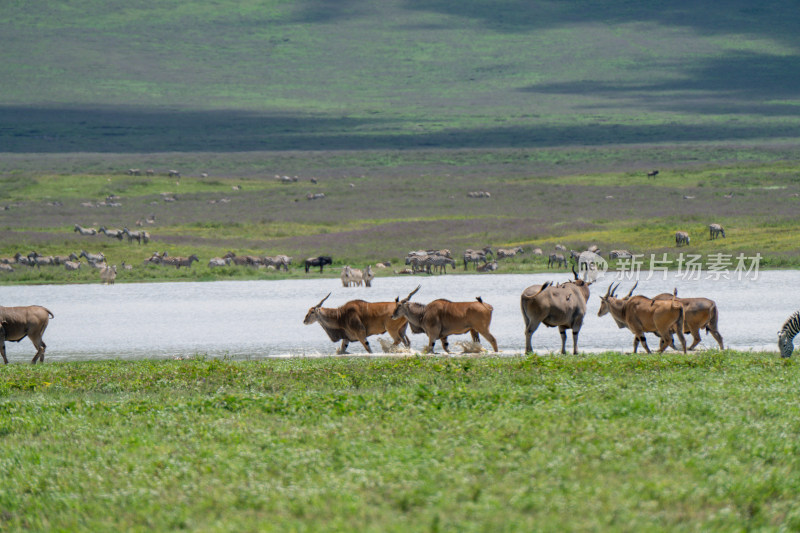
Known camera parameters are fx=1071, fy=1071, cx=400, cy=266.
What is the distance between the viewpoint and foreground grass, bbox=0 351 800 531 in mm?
8062

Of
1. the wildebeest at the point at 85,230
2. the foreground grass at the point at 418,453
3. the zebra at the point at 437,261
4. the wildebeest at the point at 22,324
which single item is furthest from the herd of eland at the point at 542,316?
the wildebeest at the point at 85,230

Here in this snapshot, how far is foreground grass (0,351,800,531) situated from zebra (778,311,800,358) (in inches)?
99.2

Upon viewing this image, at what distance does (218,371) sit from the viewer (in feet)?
55.9

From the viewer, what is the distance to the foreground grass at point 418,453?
26.5 feet

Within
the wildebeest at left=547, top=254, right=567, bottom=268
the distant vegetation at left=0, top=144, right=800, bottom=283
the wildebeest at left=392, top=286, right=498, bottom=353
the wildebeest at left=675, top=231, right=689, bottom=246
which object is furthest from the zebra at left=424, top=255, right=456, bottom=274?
the wildebeest at left=392, top=286, right=498, bottom=353

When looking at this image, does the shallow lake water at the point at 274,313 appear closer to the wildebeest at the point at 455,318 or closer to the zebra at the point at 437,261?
the wildebeest at the point at 455,318

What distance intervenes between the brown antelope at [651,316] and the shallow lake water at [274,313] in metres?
1.73

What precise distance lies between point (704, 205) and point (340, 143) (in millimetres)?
84234

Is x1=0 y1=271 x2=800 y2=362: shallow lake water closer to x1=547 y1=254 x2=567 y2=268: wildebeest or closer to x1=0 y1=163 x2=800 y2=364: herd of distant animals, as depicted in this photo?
x1=0 y1=163 x2=800 y2=364: herd of distant animals

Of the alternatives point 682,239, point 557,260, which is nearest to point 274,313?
point 557,260

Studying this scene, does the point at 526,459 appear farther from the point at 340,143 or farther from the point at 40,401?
the point at 340,143

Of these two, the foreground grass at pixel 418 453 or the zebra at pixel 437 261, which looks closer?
the foreground grass at pixel 418 453

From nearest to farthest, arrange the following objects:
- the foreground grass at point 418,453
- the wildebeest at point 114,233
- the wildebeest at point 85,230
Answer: the foreground grass at point 418,453 → the wildebeest at point 114,233 → the wildebeest at point 85,230

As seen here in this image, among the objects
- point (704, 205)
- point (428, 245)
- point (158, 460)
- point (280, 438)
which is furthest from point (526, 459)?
point (704, 205)
